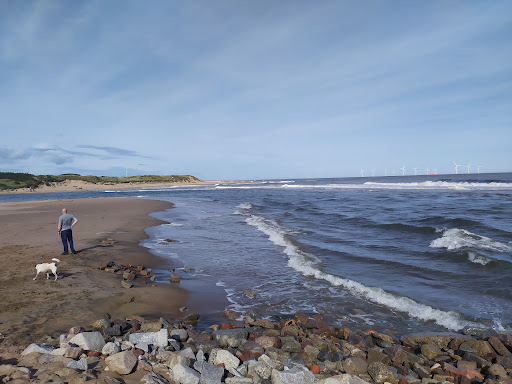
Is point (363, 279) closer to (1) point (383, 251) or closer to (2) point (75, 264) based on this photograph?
(1) point (383, 251)

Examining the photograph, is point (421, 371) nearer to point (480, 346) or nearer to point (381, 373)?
point (381, 373)

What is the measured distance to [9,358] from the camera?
471 cm

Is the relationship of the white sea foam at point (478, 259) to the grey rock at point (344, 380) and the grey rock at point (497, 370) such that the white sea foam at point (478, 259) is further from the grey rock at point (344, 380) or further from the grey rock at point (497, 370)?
the grey rock at point (344, 380)

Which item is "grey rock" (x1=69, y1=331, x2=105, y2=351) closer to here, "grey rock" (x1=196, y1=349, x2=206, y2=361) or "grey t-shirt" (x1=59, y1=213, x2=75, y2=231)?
"grey rock" (x1=196, y1=349, x2=206, y2=361)

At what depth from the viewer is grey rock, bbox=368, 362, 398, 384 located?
4.61 meters

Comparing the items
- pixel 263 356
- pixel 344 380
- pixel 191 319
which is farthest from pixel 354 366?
pixel 191 319

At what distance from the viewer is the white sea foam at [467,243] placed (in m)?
13.2

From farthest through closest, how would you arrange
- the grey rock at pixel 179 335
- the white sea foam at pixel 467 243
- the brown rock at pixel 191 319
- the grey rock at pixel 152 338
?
the white sea foam at pixel 467 243 → the brown rock at pixel 191 319 → the grey rock at pixel 179 335 → the grey rock at pixel 152 338

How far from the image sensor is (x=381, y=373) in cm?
467

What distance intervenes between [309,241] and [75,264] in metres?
10.0

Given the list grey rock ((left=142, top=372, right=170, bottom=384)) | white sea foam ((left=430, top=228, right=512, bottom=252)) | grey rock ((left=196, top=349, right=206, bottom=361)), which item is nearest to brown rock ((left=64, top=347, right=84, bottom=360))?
grey rock ((left=142, top=372, right=170, bottom=384))

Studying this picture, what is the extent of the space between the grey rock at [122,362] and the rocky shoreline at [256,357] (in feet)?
0.04

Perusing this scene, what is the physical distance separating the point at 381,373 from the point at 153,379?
3154 millimetres

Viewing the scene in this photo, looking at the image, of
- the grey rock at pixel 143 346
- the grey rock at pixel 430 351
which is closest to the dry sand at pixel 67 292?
the grey rock at pixel 143 346
